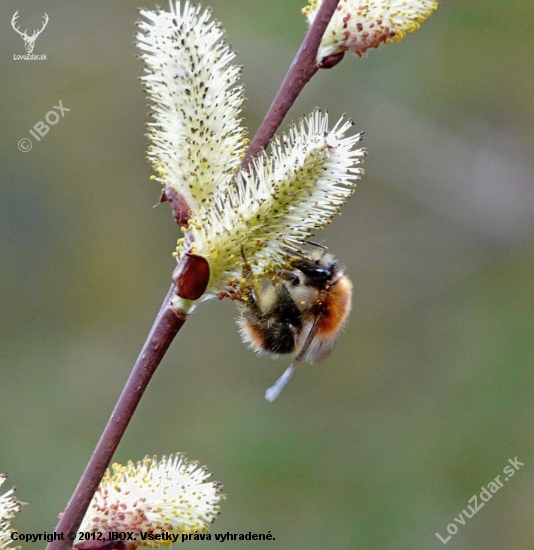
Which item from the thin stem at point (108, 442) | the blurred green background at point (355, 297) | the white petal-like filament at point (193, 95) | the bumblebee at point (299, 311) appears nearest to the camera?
the thin stem at point (108, 442)

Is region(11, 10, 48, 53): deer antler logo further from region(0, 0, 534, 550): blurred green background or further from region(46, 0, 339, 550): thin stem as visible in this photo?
region(46, 0, 339, 550): thin stem

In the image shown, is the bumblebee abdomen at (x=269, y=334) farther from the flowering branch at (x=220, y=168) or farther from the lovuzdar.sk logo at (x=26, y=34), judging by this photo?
the lovuzdar.sk logo at (x=26, y=34)

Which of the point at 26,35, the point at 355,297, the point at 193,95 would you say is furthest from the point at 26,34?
the point at 193,95

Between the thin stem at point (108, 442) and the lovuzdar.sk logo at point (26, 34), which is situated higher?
the thin stem at point (108, 442)

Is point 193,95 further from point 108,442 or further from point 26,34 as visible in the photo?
point 26,34

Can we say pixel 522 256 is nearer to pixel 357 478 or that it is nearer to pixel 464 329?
pixel 464 329

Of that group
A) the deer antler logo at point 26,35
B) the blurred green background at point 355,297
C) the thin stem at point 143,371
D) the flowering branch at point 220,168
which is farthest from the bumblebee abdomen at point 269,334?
the deer antler logo at point 26,35

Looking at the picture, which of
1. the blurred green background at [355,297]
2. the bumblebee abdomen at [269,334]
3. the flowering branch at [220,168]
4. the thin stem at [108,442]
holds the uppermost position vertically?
the flowering branch at [220,168]

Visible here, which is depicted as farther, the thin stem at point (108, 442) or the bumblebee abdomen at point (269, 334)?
the bumblebee abdomen at point (269, 334)
